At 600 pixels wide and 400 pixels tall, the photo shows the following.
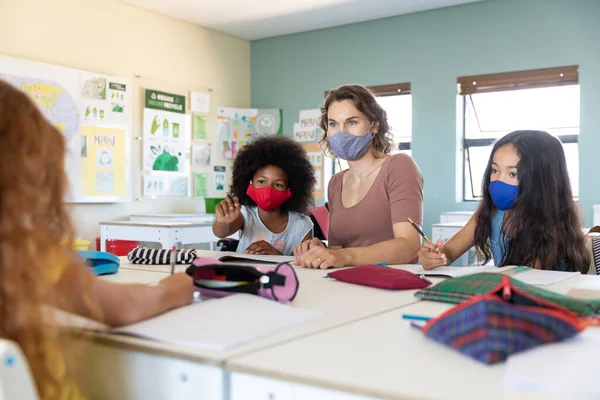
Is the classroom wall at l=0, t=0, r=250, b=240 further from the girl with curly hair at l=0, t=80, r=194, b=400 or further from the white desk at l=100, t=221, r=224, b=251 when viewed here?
the girl with curly hair at l=0, t=80, r=194, b=400

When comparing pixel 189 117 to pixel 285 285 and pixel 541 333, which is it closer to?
pixel 285 285

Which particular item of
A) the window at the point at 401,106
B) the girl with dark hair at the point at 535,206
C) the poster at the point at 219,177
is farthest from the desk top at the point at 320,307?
the poster at the point at 219,177

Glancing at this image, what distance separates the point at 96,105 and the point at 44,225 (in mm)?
4387

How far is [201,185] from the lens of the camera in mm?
5887

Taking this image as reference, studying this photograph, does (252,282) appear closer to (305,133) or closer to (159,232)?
(159,232)

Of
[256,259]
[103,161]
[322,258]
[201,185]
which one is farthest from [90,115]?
[322,258]

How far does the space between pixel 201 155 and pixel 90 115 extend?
4.18ft

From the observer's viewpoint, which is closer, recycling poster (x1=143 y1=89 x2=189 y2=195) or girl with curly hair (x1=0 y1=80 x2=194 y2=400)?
girl with curly hair (x1=0 y1=80 x2=194 y2=400)

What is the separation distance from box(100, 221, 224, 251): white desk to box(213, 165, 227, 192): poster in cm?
150

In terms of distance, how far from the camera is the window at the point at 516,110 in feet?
15.9

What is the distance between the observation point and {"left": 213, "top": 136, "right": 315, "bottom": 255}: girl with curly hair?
99.7 inches

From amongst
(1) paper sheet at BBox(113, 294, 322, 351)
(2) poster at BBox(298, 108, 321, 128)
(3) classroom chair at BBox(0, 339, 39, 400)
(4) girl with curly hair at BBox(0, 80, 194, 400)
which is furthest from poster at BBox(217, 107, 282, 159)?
(3) classroom chair at BBox(0, 339, 39, 400)

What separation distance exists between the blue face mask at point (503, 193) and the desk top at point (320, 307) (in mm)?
547

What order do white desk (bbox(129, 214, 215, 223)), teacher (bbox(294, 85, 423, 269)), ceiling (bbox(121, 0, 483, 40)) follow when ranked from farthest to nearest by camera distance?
ceiling (bbox(121, 0, 483, 40))
white desk (bbox(129, 214, 215, 223))
teacher (bbox(294, 85, 423, 269))
